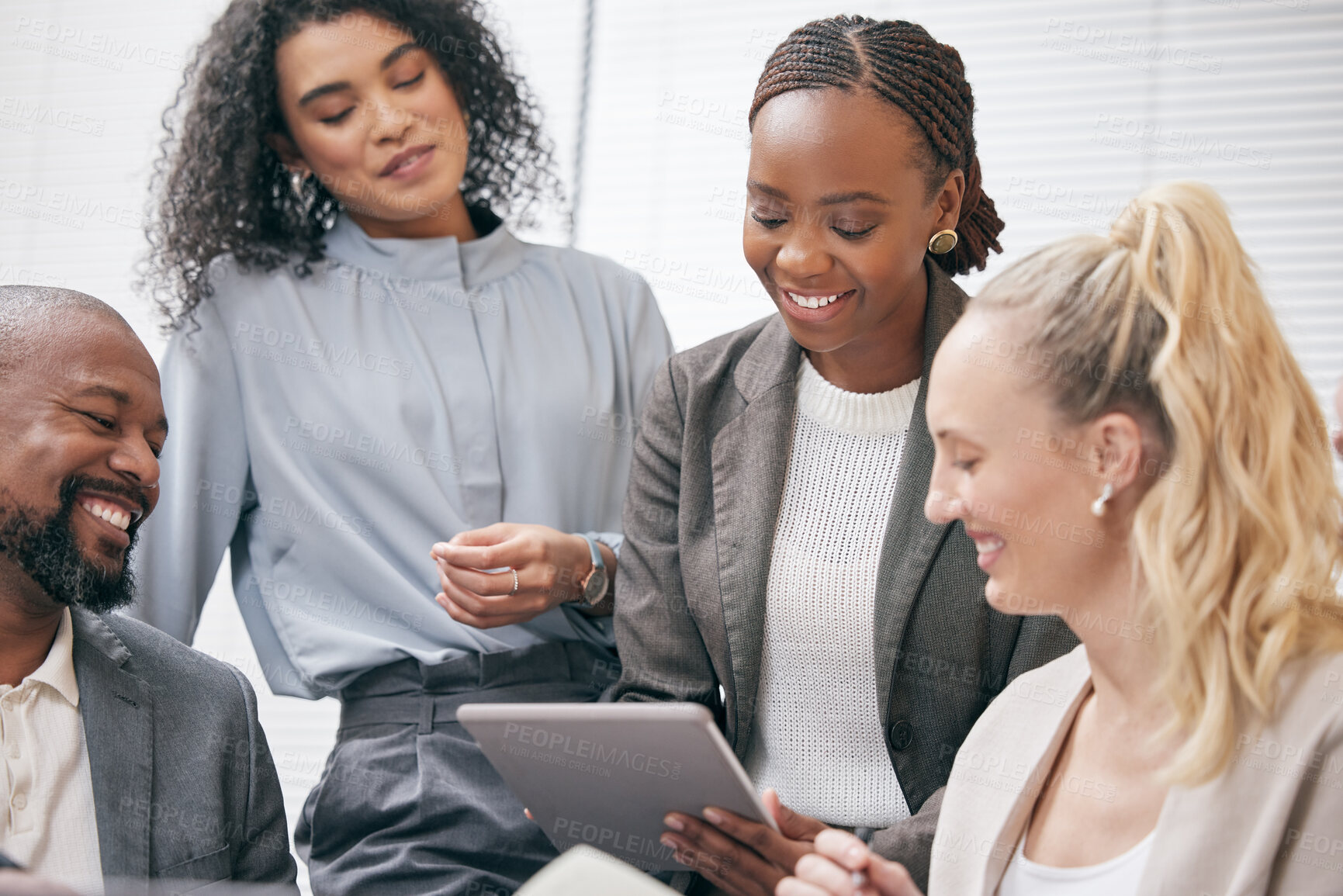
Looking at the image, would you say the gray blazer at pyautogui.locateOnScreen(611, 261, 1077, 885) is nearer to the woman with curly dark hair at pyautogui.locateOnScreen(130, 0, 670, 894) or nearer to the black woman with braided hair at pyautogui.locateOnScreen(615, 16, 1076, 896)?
the black woman with braided hair at pyautogui.locateOnScreen(615, 16, 1076, 896)

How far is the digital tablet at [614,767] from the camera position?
1.50 meters

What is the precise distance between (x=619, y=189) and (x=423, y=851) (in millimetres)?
2128

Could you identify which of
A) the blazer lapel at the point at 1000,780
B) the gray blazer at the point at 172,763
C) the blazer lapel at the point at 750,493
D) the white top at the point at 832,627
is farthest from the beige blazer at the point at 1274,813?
the gray blazer at the point at 172,763

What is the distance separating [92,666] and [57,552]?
0.20 meters

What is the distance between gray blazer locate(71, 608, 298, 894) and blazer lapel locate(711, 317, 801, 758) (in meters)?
0.75

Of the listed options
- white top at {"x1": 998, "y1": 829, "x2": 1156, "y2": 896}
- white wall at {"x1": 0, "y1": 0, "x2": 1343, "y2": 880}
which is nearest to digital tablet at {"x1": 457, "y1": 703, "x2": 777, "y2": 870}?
white top at {"x1": 998, "y1": 829, "x2": 1156, "y2": 896}

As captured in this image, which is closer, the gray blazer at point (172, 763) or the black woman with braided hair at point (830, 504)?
the gray blazer at point (172, 763)

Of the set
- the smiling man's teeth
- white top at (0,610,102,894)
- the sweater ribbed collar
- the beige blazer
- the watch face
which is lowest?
white top at (0,610,102,894)

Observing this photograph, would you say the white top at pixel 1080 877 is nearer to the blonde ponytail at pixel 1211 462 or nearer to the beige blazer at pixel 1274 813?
the beige blazer at pixel 1274 813

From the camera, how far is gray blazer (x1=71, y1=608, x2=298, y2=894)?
65.4 inches

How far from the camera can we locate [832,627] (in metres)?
1.89

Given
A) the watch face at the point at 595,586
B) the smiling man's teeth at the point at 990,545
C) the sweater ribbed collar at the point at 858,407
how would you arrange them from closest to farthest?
the smiling man's teeth at the point at 990,545, the sweater ribbed collar at the point at 858,407, the watch face at the point at 595,586

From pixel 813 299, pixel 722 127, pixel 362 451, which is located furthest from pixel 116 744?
pixel 722 127

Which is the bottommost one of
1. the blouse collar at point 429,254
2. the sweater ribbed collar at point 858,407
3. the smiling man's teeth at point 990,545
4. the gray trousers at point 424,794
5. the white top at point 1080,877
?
the gray trousers at point 424,794
